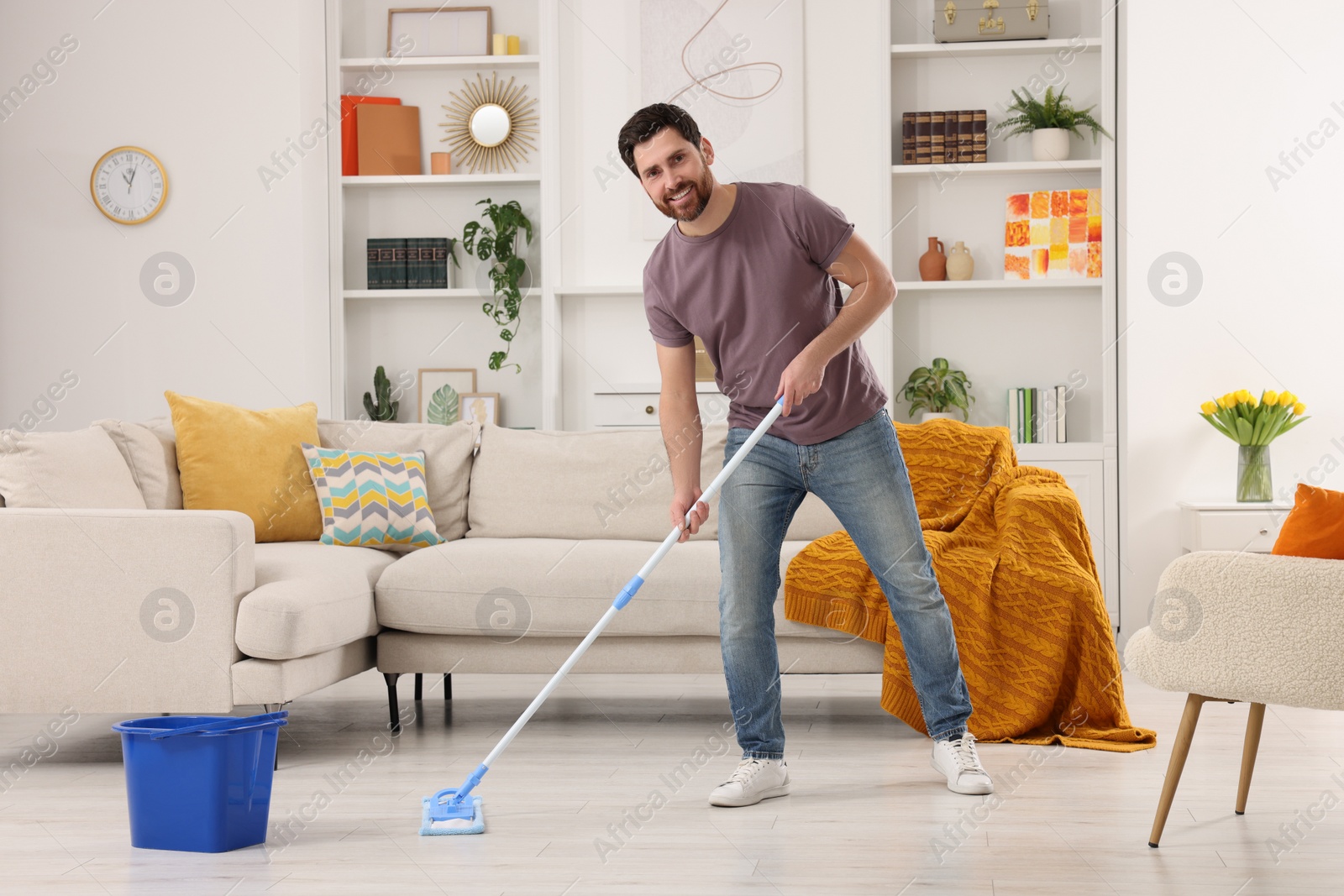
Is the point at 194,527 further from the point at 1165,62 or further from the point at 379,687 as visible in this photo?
the point at 1165,62

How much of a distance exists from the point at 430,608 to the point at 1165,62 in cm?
329

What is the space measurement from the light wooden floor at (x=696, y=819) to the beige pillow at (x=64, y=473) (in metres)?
0.60

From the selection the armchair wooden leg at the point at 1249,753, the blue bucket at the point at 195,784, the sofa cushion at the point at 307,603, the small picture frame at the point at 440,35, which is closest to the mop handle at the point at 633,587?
the blue bucket at the point at 195,784

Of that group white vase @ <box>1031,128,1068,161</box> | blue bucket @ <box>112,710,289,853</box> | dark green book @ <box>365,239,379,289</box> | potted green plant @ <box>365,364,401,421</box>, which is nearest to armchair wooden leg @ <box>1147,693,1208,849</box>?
blue bucket @ <box>112,710,289,853</box>

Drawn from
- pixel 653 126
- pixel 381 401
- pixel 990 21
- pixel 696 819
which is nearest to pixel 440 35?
pixel 381 401

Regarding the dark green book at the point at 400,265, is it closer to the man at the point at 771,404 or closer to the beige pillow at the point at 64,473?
the beige pillow at the point at 64,473

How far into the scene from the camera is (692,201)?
210 centimetres

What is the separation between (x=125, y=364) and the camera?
462 centimetres

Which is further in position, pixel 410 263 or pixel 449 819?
pixel 410 263

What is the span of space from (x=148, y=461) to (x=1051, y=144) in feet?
11.1

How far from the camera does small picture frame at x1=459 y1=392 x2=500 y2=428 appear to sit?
4.81m

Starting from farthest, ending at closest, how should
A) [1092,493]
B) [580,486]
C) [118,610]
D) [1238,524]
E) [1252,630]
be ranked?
[1092,493]
[1238,524]
[580,486]
[118,610]
[1252,630]

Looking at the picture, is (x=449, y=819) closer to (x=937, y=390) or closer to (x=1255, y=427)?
(x=937, y=390)

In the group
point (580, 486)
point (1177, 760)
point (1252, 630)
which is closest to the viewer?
point (1252, 630)
